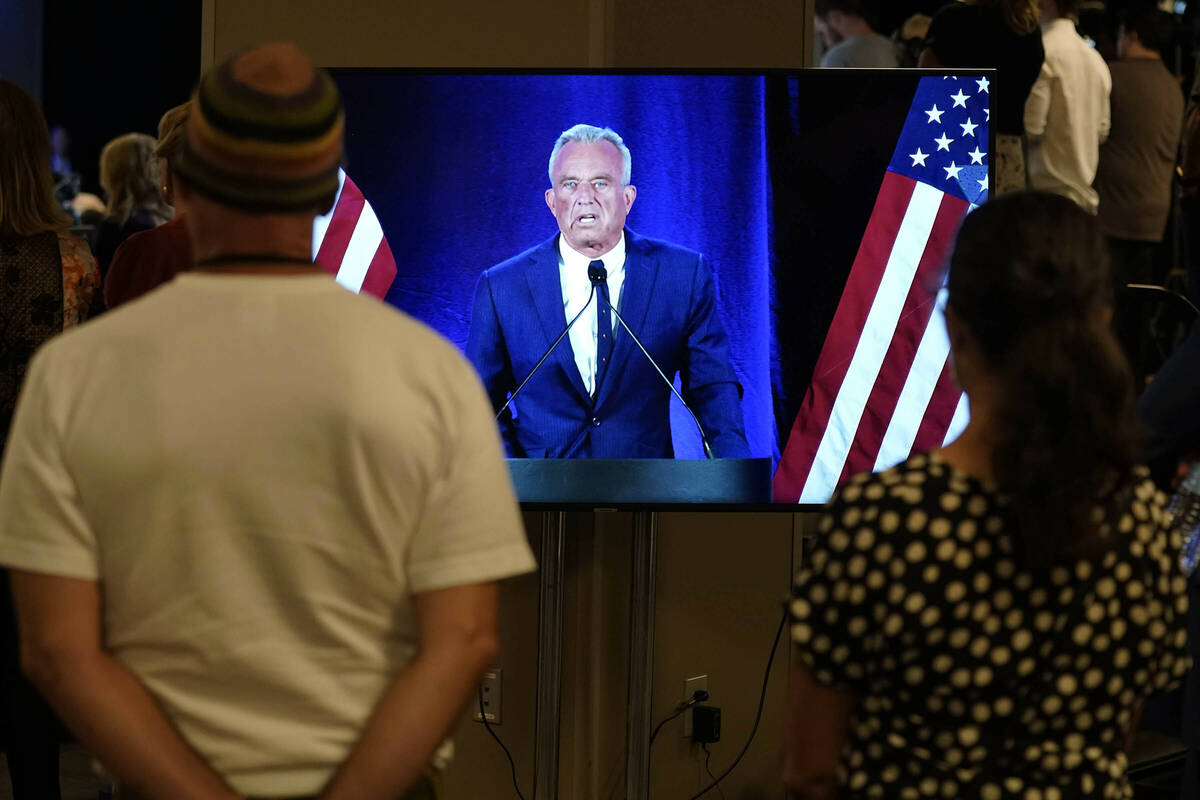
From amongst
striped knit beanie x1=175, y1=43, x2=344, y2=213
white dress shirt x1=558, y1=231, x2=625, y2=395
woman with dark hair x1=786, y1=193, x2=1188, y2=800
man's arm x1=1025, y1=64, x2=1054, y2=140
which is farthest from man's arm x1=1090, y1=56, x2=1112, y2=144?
striped knit beanie x1=175, y1=43, x2=344, y2=213

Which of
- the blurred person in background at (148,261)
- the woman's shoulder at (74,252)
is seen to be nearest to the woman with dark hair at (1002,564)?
the blurred person in background at (148,261)

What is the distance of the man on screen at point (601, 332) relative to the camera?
10.4 ft

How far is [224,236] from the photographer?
4.80 ft

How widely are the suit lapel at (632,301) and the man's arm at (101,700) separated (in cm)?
182

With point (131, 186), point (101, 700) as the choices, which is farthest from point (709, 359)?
point (131, 186)

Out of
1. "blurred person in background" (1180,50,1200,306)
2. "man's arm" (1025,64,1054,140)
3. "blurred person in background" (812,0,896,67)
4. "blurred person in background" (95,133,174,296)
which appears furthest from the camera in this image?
"blurred person in background" (812,0,896,67)

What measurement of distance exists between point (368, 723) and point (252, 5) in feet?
8.10

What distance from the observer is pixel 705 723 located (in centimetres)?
382

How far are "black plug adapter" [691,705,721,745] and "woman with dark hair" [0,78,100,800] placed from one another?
60.9 inches

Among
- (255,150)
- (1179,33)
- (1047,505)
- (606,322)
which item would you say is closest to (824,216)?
(606,322)

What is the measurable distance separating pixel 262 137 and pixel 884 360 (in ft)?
6.73

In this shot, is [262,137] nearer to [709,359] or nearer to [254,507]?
[254,507]

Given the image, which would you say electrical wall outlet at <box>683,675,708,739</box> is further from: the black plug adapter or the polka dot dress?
the polka dot dress

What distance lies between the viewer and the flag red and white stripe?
3221 mm
